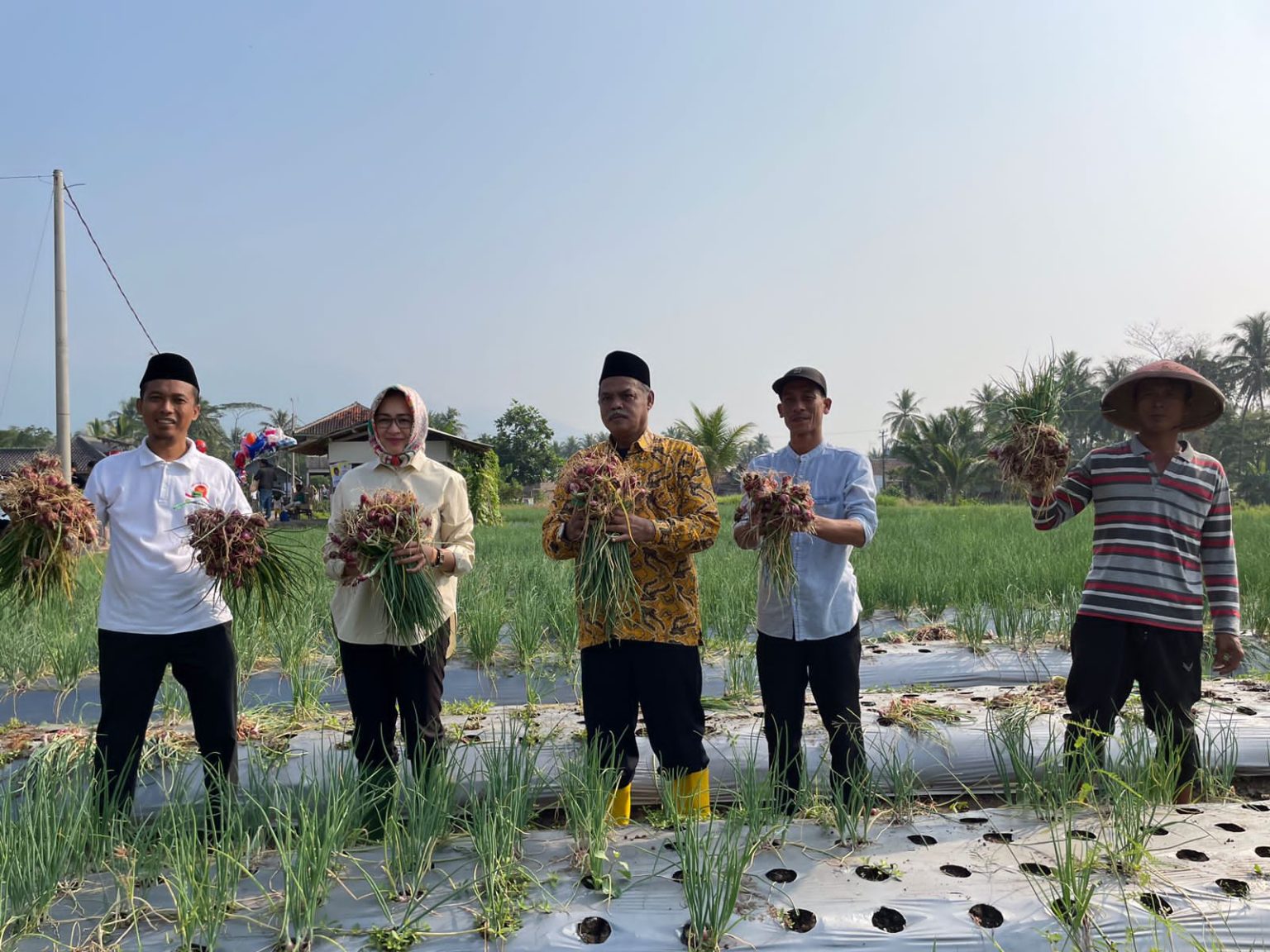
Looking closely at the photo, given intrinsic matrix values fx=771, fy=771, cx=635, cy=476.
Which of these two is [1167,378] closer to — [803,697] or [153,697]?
[803,697]

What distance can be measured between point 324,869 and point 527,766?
0.59m

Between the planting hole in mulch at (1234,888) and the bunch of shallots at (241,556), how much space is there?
2.69 metres

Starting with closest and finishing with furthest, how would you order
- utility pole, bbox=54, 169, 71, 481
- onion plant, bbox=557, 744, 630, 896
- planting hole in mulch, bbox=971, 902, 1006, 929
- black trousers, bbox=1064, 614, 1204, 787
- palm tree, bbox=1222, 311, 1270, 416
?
planting hole in mulch, bbox=971, 902, 1006, 929 → onion plant, bbox=557, 744, 630, 896 → black trousers, bbox=1064, 614, 1204, 787 → utility pole, bbox=54, 169, 71, 481 → palm tree, bbox=1222, 311, 1270, 416

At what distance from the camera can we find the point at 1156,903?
1.81 metres

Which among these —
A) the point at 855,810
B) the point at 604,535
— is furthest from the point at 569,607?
the point at 855,810

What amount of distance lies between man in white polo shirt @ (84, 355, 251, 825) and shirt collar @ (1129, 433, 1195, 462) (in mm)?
2792

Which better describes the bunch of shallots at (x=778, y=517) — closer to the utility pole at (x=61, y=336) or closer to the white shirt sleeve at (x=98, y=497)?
the white shirt sleeve at (x=98, y=497)

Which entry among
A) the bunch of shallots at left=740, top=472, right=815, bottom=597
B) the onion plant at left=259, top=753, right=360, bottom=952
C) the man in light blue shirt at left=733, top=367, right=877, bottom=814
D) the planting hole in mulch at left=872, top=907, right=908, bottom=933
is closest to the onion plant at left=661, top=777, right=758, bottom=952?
the planting hole in mulch at left=872, top=907, right=908, bottom=933

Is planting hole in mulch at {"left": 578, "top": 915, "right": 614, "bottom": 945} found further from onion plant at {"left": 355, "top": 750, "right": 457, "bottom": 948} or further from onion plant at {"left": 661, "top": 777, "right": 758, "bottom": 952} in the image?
onion plant at {"left": 355, "top": 750, "right": 457, "bottom": 948}

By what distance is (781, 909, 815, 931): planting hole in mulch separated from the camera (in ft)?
5.89

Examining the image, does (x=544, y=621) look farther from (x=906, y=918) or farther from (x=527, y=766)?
(x=906, y=918)

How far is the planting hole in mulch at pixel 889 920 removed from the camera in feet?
5.90

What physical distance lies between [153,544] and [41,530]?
379 millimetres

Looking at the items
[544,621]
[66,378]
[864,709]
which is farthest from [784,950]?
[66,378]
